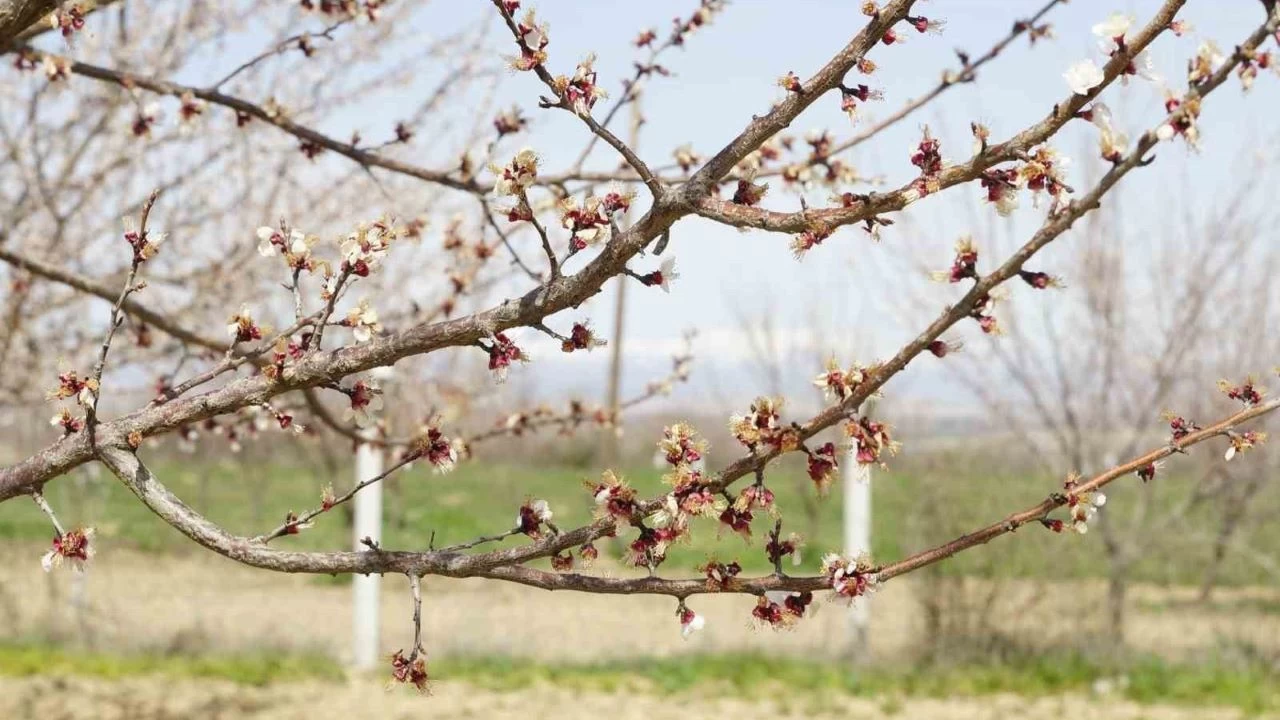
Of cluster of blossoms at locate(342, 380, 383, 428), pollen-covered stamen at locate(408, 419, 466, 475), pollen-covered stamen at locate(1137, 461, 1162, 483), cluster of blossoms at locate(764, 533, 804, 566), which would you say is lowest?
cluster of blossoms at locate(764, 533, 804, 566)

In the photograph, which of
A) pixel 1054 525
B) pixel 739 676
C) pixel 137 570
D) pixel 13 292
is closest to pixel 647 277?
pixel 1054 525

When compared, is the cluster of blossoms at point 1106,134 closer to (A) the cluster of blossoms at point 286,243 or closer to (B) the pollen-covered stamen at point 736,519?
(B) the pollen-covered stamen at point 736,519

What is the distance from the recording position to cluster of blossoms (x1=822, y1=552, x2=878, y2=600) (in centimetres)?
156

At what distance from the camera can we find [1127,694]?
602 centimetres

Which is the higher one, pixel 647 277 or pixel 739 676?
pixel 647 277

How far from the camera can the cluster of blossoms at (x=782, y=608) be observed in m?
1.61

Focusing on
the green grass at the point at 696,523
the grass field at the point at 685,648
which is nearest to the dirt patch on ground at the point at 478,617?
the grass field at the point at 685,648

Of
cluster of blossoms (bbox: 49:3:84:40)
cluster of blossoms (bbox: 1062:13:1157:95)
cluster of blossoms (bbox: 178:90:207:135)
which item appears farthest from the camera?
cluster of blossoms (bbox: 178:90:207:135)

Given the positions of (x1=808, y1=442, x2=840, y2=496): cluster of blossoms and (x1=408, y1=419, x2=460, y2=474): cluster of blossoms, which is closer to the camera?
(x1=808, y1=442, x2=840, y2=496): cluster of blossoms

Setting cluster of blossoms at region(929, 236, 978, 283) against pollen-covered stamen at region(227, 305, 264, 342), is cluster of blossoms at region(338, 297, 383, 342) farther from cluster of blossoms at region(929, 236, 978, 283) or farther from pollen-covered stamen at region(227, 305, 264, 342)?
cluster of blossoms at region(929, 236, 978, 283)

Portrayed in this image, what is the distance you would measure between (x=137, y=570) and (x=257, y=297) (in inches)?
214

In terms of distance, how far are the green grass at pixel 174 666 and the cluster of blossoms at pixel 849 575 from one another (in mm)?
4929

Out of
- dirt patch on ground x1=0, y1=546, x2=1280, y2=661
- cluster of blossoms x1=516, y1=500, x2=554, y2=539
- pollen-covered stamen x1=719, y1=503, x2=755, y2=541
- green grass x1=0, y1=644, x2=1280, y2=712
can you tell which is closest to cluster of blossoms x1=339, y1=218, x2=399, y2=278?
cluster of blossoms x1=516, y1=500, x2=554, y2=539

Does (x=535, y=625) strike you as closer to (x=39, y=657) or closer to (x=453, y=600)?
(x=453, y=600)
